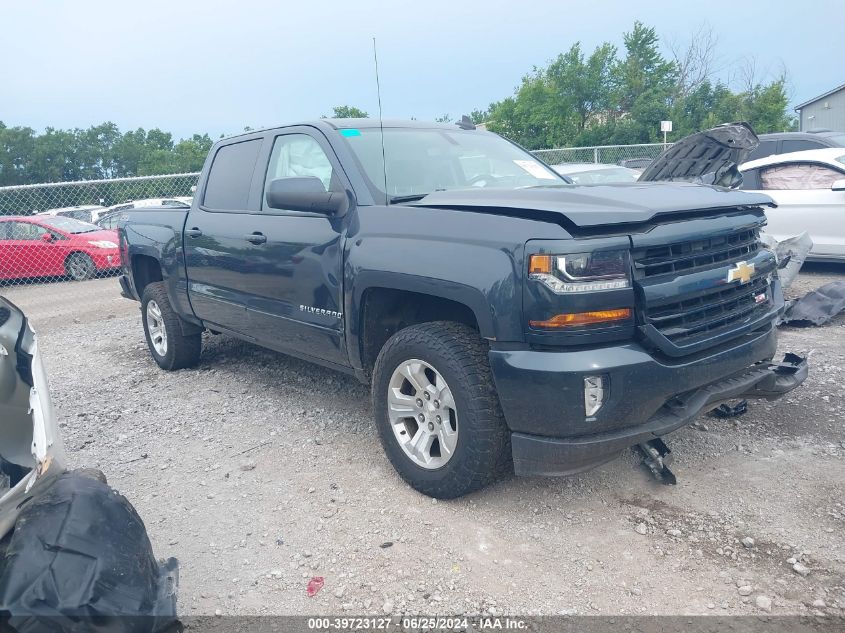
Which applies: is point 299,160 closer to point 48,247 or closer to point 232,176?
point 232,176

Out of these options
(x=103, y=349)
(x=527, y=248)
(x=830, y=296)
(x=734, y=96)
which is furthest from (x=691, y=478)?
(x=734, y=96)

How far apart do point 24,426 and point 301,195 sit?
5.52 ft

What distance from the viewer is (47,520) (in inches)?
93.6

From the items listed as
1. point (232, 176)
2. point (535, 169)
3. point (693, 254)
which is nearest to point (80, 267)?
point (232, 176)

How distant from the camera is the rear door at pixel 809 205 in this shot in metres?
7.80

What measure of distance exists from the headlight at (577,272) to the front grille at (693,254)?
0.13m

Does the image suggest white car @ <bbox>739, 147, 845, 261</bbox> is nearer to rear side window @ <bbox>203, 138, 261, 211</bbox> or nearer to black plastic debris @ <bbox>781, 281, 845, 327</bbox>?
black plastic debris @ <bbox>781, 281, 845, 327</bbox>

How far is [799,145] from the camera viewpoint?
33.5 feet

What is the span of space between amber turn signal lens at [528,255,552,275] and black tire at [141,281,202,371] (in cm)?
385

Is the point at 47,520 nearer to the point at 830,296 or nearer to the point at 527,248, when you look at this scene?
the point at 527,248

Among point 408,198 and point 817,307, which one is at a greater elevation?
point 408,198

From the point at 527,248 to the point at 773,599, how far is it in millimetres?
1627

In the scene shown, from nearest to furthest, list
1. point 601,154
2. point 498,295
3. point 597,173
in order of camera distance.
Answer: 1. point 498,295
2. point 597,173
3. point 601,154

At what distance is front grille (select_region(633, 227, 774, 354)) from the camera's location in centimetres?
292
